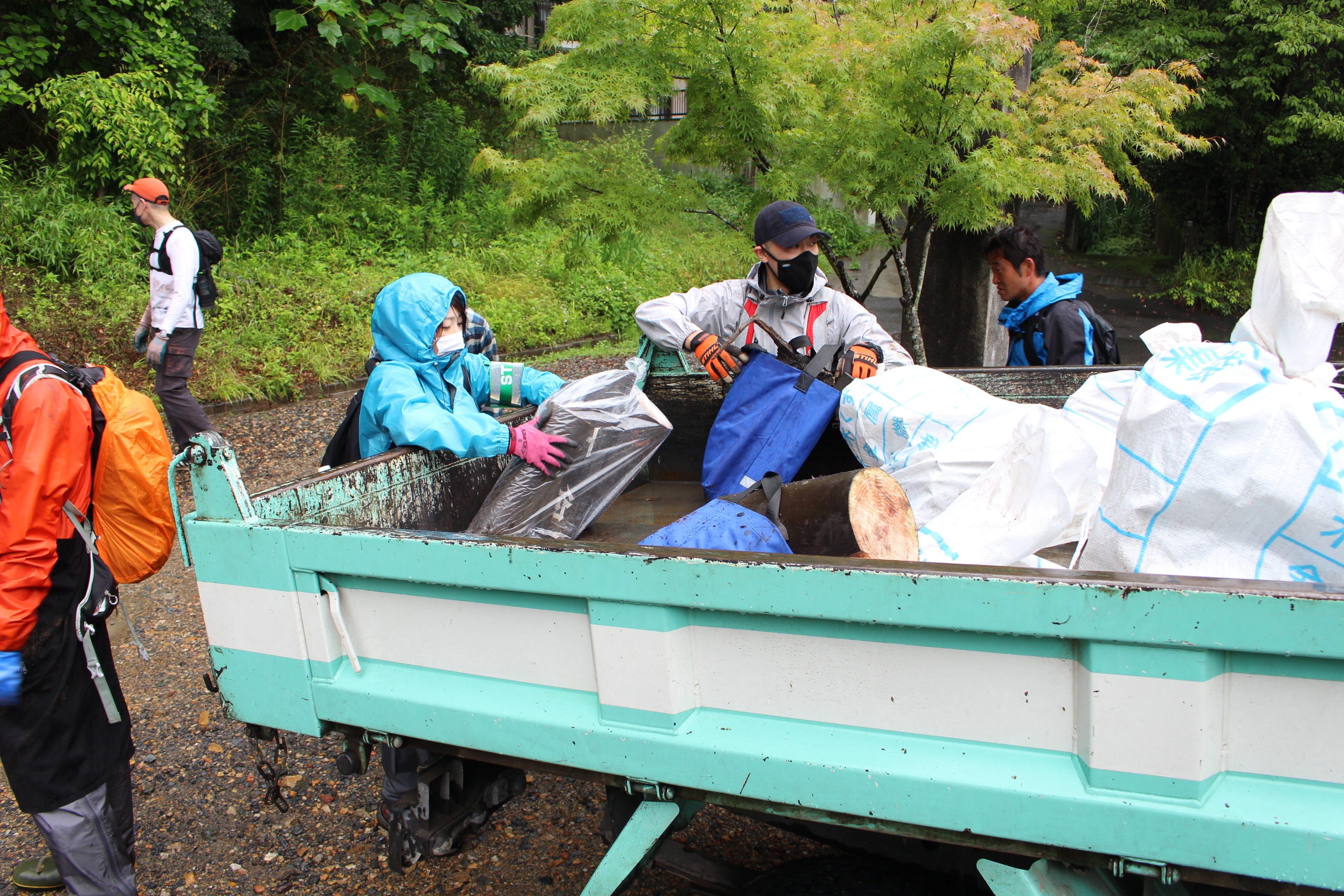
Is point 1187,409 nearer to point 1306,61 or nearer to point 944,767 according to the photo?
point 944,767

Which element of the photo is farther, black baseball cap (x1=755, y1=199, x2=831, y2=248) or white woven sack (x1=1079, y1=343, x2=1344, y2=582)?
black baseball cap (x1=755, y1=199, x2=831, y2=248)

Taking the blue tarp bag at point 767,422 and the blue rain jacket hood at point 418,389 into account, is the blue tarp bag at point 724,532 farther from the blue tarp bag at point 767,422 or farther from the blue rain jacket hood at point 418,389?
the blue rain jacket hood at point 418,389

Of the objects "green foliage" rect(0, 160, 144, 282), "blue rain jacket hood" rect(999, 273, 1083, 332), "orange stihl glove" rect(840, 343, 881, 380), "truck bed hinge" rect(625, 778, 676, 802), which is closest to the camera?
"truck bed hinge" rect(625, 778, 676, 802)

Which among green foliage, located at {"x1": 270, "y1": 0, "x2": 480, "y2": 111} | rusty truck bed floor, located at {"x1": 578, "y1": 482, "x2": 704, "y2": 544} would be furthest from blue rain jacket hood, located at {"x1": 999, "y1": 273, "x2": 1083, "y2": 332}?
green foliage, located at {"x1": 270, "y1": 0, "x2": 480, "y2": 111}

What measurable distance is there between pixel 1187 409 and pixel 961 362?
15.8 ft

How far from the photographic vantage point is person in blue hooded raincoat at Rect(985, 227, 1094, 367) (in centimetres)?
340

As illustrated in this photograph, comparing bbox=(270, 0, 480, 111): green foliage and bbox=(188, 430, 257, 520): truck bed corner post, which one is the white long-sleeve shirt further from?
bbox=(188, 430, 257, 520): truck bed corner post

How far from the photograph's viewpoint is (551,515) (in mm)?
2717

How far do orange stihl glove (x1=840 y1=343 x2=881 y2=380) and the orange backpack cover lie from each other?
2027 millimetres

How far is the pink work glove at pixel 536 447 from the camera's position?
2650mm

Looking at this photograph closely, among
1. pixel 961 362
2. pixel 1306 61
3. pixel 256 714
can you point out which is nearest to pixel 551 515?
pixel 256 714

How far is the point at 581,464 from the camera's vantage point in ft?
9.07

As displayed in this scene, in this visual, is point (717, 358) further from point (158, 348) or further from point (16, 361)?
point (158, 348)

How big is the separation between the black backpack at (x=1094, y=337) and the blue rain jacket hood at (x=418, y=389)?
2.19m
